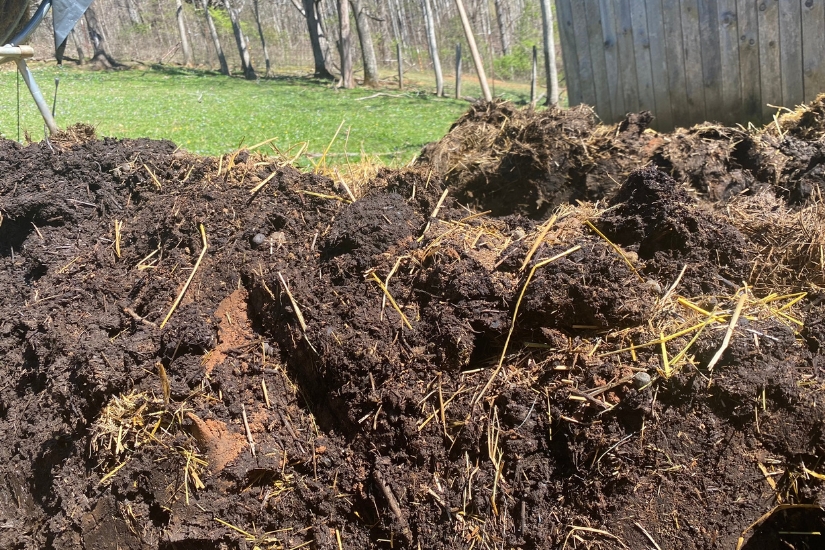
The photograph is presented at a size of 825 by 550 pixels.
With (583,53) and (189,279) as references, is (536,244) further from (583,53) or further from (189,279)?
(583,53)

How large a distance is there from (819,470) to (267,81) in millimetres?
26685

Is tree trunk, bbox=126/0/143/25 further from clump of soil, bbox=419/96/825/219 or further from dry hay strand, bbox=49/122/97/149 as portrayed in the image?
clump of soil, bbox=419/96/825/219

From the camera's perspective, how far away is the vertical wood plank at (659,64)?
6.10 metres

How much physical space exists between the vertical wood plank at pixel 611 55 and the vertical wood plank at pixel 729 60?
3.90 ft

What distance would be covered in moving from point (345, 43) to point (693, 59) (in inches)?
765

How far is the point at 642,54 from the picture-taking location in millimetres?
6359

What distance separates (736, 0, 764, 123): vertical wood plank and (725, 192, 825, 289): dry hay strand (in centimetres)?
360

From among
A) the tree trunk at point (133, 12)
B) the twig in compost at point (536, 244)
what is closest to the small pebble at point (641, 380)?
the twig in compost at point (536, 244)

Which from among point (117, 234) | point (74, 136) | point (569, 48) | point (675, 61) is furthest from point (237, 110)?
point (117, 234)

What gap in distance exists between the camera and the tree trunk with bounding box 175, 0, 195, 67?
29359 millimetres

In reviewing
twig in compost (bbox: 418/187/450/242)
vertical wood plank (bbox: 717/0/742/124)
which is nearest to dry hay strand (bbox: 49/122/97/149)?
twig in compost (bbox: 418/187/450/242)

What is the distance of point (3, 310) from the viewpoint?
9.32 ft

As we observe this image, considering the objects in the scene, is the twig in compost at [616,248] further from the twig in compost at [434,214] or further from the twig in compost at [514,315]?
the twig in compost at [434,214]

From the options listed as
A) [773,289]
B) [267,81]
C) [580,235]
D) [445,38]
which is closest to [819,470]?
[773,289]
